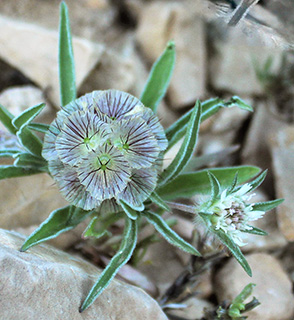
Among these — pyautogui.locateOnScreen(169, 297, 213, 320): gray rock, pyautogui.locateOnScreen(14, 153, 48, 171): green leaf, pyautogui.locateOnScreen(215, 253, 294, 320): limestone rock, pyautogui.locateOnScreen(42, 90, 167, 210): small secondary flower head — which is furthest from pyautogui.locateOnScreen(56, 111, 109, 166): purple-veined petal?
pyautogui.locateOnScreen(215, 253, 294, 320): limestone rock

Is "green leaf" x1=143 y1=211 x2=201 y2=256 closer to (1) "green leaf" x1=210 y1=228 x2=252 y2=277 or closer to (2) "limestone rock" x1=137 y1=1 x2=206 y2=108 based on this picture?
(1) "green leaf" x1=210 y1=228 x2=252 y2=277

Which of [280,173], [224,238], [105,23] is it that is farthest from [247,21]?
[105,23]

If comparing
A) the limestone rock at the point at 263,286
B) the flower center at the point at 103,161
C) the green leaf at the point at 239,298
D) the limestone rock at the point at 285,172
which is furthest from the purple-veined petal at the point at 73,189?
the limestone rock at the point at 285,172

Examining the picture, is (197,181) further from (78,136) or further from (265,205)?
(78,136)

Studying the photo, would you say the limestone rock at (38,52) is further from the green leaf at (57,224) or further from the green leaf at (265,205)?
the green leaf at (265,205)

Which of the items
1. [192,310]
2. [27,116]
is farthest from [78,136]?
[192,310]
